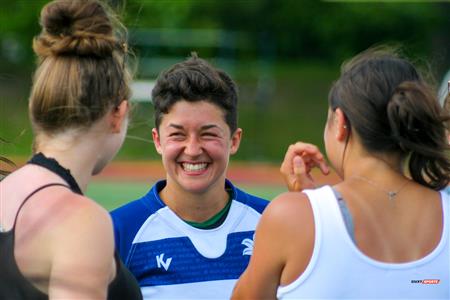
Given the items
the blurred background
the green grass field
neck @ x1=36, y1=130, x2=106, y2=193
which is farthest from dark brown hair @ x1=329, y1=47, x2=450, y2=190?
the blurred background

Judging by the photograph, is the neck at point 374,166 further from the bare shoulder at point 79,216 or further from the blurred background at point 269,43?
the blurred background at point 269,43

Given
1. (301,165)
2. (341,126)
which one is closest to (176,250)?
(301,165)

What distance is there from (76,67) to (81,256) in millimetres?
560

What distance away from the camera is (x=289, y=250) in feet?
8.26

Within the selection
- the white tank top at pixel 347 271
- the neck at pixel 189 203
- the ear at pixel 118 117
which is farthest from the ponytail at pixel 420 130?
the neck at pixel 189 203

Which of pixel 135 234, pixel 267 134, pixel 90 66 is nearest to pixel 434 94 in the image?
pixel 90 66

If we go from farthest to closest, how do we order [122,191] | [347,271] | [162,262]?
[122,191], [162,262], [347,271]

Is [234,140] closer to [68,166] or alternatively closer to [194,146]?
[194,146]

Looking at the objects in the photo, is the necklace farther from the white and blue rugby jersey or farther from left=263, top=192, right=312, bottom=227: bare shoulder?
the white and blue rugby jersey

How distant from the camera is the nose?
3523 mm

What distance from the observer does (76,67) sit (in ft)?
8.52

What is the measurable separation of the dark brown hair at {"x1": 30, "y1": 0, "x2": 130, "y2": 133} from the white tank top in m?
0.64

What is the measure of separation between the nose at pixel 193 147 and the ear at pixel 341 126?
3.14 feet

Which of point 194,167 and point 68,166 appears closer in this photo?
point 68,166
